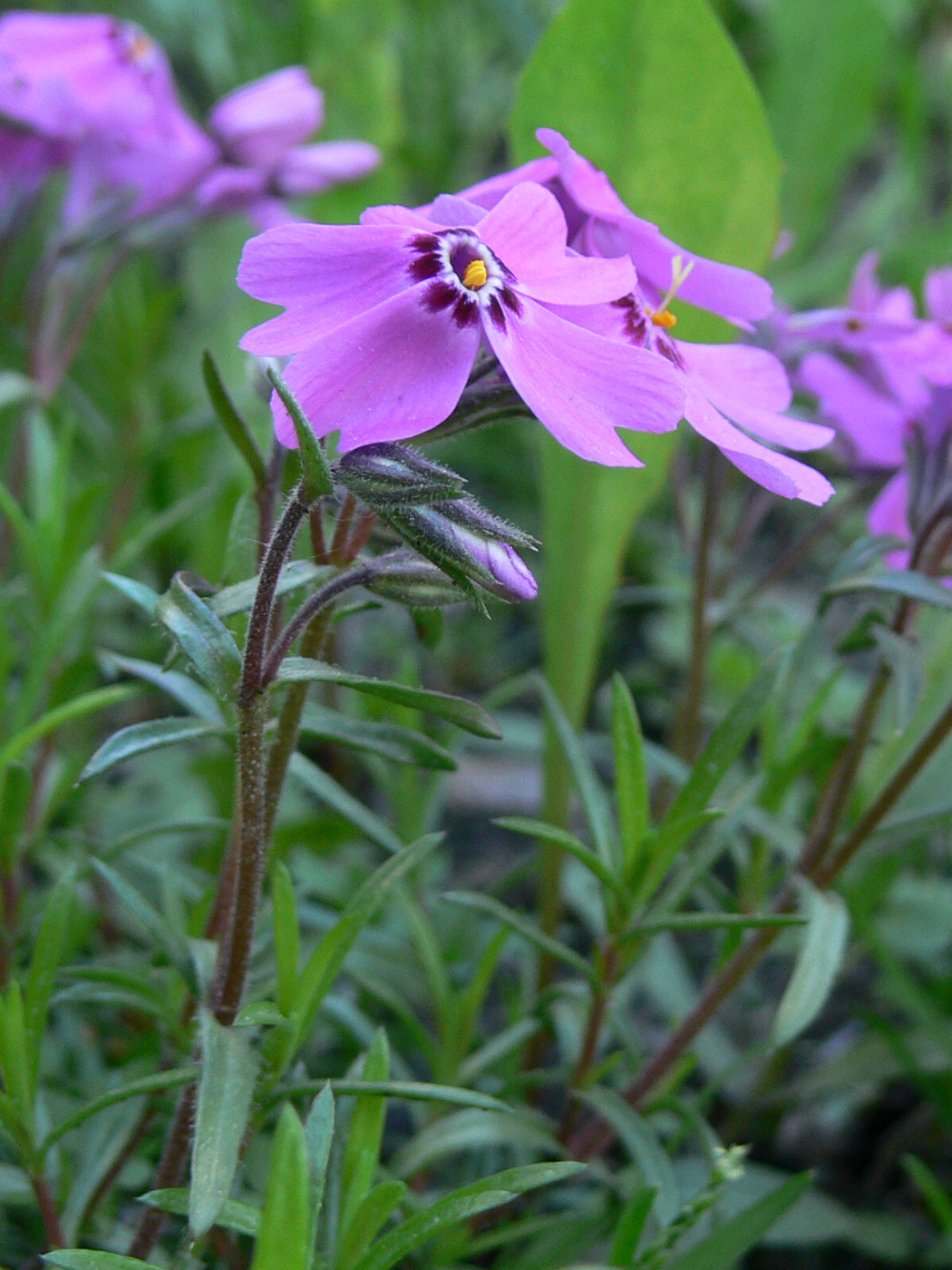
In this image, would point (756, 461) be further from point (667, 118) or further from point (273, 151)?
point (273, 151)

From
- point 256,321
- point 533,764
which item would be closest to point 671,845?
point 533,764

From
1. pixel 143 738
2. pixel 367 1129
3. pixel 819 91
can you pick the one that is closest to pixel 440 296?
pixel 143 738

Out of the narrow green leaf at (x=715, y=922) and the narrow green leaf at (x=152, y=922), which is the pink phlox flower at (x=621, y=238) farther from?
the narrow green leaf at (x=152, y=922)

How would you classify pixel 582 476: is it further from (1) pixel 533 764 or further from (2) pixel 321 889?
(1) pixel 533 764

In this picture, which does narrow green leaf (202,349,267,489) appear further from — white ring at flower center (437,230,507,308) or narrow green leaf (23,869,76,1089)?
narrow green leaf (23,869,76,1089)

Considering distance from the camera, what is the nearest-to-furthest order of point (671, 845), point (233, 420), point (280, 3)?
point (233, 420), point (671, 845), point (280, 3)
